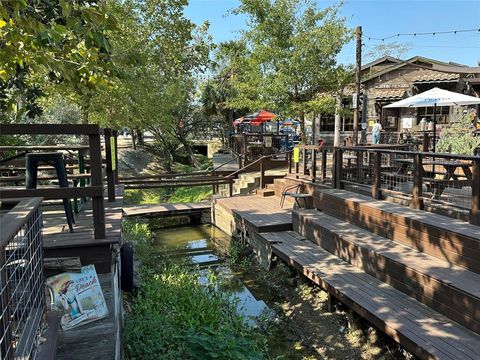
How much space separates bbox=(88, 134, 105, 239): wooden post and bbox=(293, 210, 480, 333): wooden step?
145 inches

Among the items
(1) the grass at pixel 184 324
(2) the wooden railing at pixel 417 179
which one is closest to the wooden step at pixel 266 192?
(2) the wooden railing at pixel 417 179

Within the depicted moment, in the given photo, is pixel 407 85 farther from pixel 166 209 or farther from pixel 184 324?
pixel 184 324

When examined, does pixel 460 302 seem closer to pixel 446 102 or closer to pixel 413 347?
pixel 413 347

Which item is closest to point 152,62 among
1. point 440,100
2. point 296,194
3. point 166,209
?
point 166,209

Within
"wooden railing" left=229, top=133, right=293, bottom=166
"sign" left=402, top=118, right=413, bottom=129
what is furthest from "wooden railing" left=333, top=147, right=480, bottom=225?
"sign" left=402, top=118, right=413, bottom=129

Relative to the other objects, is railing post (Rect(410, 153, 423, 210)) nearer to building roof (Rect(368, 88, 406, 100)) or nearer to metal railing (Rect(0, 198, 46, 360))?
metal railing (Rect(0, 198, 46, 360))

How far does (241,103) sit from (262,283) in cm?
867

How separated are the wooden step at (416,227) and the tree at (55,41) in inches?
176

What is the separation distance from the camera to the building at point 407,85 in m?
16.9

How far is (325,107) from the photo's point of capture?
12805 mm

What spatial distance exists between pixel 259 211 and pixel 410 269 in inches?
227

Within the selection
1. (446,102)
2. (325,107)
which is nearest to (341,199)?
(446,102)

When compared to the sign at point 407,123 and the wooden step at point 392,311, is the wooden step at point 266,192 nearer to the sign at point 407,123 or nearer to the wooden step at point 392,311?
the wooden step at point 392,311

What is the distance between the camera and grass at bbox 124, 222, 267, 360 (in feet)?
12.3
